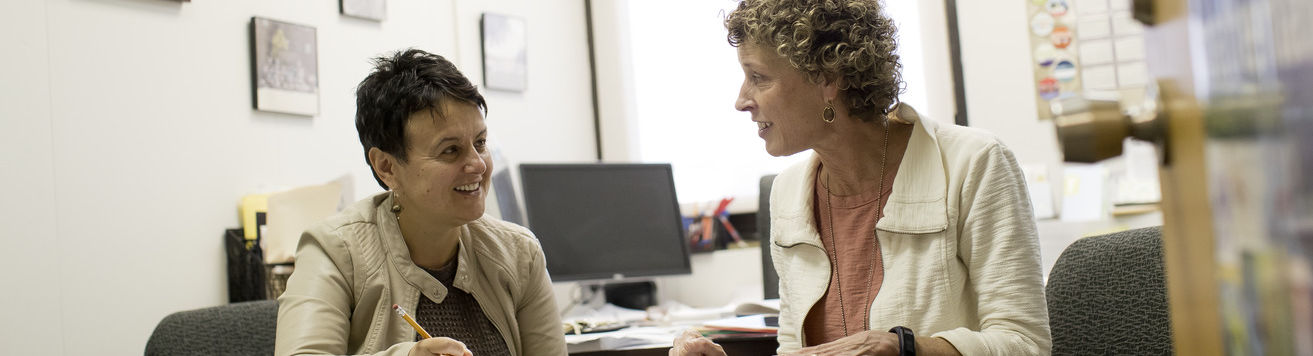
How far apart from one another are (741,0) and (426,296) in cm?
69

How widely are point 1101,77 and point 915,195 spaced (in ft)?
5.88

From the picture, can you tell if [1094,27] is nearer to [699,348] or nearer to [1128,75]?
[1128,75]

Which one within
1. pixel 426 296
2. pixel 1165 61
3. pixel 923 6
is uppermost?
pixel 923 6

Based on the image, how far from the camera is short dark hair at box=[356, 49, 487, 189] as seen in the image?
159cm

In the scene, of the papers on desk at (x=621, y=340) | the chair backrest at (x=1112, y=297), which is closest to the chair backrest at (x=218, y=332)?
the papers on desk at (x=621, y=340)

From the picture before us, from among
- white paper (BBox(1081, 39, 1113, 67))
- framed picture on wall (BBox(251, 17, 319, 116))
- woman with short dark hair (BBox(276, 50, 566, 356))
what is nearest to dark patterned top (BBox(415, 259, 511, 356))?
woman with short dark hair (BBox(276, 50, 566, 356))

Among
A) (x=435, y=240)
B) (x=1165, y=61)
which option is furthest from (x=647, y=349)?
(x=1165, y=61)

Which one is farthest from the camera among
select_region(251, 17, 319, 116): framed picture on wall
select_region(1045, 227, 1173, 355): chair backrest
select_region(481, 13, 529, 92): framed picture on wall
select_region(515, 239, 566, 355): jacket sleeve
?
select_region(481, 13, 529, 92): framed picture on wall

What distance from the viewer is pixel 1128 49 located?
297 cm

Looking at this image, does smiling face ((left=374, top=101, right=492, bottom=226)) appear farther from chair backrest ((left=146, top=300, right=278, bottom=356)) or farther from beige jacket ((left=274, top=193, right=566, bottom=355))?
chair backrest ((left=146, top=300, right=278, bottom=356))

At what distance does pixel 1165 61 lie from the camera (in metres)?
0.35

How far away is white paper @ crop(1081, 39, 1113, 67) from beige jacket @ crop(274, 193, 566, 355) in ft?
6.45

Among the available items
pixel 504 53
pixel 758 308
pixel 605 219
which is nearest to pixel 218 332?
pixel 758 308

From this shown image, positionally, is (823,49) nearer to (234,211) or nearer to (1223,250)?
(1223,250)
